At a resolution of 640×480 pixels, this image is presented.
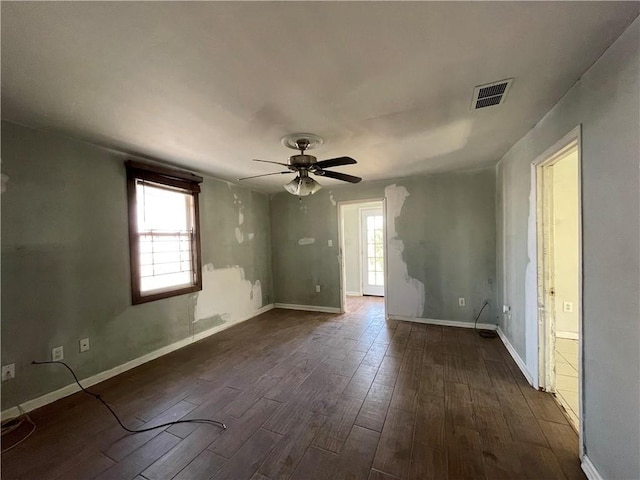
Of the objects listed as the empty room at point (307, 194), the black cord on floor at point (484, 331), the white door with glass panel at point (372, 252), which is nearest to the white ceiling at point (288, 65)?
the empty room at point (307, 194)

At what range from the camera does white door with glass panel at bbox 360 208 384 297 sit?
20.0 ft

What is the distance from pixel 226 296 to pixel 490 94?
4.05m

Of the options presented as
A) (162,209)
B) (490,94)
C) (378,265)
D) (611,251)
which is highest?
(490,94)

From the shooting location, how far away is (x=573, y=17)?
3.65ft

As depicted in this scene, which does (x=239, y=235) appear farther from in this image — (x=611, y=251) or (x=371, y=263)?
(x=611, y=251)

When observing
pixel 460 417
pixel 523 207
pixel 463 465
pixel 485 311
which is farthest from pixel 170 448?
pixel 485 311

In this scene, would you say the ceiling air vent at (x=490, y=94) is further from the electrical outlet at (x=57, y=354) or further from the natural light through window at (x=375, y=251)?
the natural light through window at (x=375, y=251)

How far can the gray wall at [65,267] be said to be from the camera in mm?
2055

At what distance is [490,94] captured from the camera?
1714mm

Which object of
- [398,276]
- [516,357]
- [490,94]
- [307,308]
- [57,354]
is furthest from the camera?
[307,308]

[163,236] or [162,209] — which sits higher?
[162,209]

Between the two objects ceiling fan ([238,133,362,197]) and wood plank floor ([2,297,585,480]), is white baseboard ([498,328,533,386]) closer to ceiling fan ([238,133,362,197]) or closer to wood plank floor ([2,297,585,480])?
wood plank floor ([2,297,585,480])

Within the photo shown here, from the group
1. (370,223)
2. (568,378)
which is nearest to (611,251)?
(568,378)

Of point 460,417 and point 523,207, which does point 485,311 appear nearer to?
point 523,207
